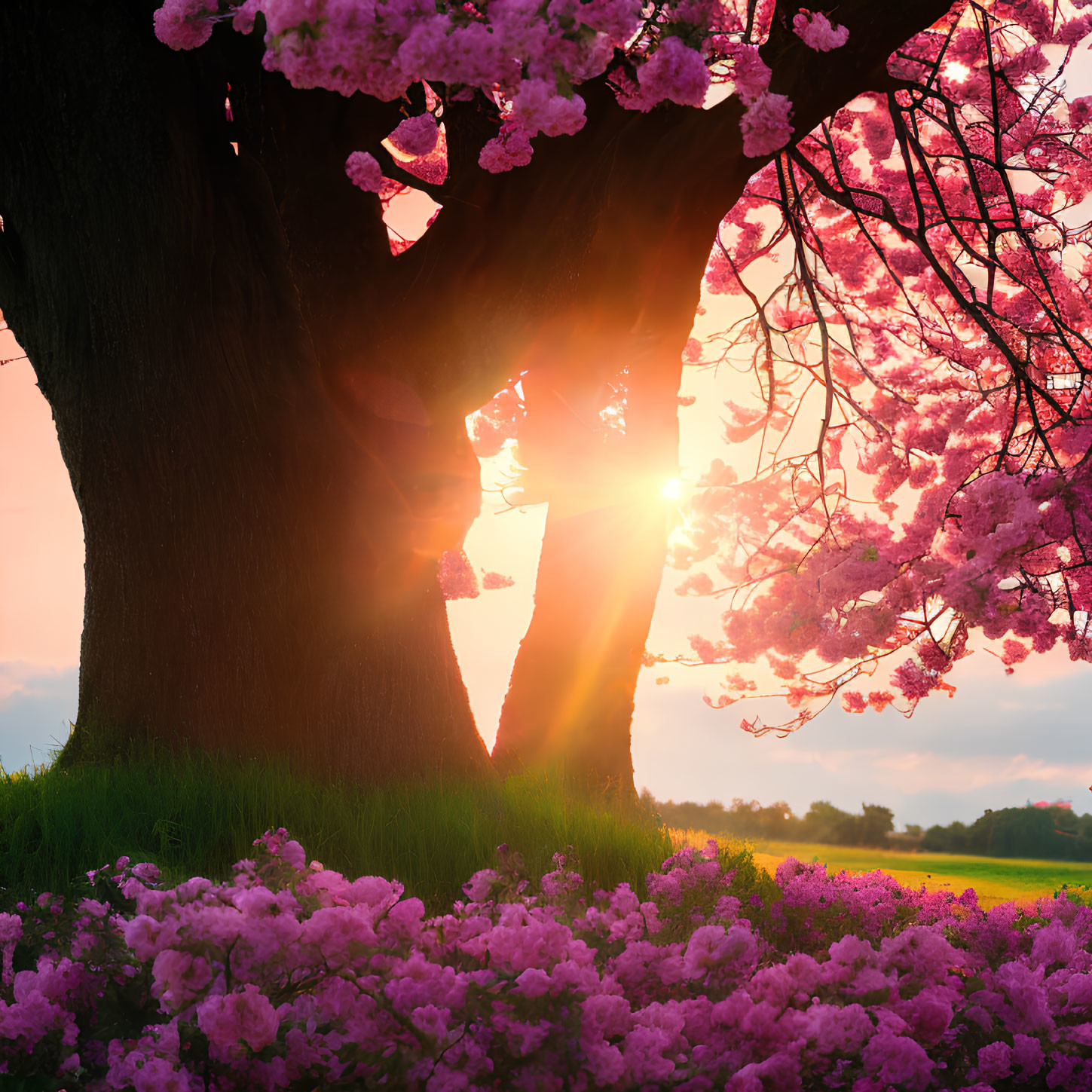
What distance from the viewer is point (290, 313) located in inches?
206

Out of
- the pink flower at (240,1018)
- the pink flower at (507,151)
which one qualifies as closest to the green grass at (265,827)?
the pink flower at (240,1018)

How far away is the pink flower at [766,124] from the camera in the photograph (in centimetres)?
454

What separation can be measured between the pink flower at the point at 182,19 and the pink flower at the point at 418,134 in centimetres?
118

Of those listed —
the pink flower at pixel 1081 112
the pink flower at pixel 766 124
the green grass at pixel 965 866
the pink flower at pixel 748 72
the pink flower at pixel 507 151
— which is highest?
the pink flower at pixel 1081 112

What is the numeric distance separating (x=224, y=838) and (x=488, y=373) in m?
3.27

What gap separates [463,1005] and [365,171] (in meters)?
4.66

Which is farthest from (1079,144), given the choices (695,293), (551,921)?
(551,921)

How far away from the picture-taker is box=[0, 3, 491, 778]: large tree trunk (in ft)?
17.0

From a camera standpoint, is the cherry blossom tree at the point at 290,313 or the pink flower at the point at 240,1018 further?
the cherry blossom tree at the point at 290,313

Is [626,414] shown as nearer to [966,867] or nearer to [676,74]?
[676,74]

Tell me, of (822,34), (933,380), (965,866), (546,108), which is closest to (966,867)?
(965,866)

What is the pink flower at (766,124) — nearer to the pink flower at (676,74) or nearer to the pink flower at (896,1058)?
the pink flower at (676,74)

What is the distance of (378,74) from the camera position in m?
3.16

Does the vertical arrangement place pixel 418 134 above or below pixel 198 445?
above
